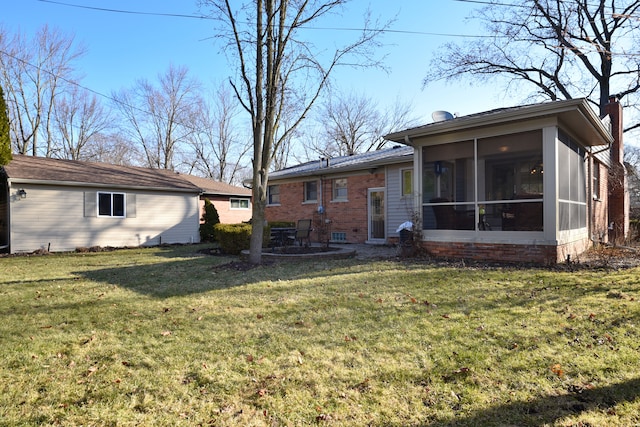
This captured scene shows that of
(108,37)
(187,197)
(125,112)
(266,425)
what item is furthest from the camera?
(125,112)

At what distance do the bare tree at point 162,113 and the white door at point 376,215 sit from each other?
24.8m

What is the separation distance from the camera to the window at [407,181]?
1205cm

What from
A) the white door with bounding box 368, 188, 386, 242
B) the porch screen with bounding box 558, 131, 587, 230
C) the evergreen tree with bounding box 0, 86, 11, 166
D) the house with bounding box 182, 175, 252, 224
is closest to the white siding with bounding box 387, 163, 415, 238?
the white door with bounding box 368, 188, 386, 242

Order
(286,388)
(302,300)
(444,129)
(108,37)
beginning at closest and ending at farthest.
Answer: (286,388)
(302,300)
(444,129)
(108,37)

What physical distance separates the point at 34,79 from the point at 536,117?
3076 centimetres

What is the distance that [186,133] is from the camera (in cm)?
3359

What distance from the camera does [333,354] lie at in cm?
337

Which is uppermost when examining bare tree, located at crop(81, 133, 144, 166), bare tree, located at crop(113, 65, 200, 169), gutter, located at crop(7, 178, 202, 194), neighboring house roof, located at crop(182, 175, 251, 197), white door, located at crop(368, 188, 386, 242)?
bare tree, located at crop(113, 65, 200, 169)

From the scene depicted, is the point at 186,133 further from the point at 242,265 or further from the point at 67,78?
the point at 242,265

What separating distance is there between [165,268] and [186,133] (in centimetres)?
2761

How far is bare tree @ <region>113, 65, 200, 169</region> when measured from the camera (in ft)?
104

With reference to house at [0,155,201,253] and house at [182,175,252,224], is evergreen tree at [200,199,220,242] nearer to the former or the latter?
house at [0,155,201,253]

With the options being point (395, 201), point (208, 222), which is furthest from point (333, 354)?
point (208, 222)

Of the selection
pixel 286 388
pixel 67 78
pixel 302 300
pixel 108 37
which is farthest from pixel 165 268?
pixel 67 78
